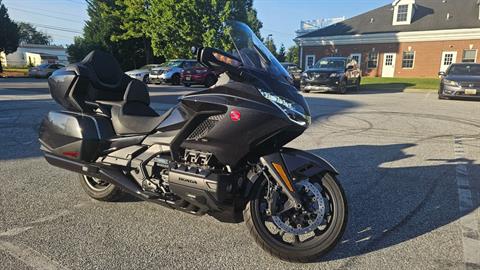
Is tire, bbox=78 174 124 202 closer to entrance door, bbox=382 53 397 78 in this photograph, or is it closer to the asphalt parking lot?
the asphalt parking lot

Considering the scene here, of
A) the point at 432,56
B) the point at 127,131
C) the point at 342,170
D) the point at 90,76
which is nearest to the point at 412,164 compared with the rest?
the point at 342,170

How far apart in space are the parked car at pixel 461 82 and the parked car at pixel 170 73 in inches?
512

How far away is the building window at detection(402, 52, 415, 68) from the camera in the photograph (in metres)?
32.9

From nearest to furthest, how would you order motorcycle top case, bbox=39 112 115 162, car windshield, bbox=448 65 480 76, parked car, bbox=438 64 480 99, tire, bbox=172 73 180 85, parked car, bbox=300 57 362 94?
motorcycle top case, bbox=39 112 115 162
parked car, bbox=438 64 480 99
car windshield, bbox=448 65 480 76
parked car, bbox=300 57 362 94
tire, bbox=172 73 180 85

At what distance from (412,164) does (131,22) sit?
1262 inches

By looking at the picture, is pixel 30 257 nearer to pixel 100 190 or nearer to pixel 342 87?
pixel 100 190

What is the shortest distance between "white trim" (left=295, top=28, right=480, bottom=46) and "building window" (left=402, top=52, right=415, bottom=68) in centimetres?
129

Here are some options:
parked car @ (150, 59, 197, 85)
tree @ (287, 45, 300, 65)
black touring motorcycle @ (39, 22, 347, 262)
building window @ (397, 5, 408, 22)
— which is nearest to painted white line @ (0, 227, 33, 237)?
black touring motorcycle @ (39, 22, 347, 262)

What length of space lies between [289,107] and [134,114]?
1514 mm

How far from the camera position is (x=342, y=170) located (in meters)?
4.62

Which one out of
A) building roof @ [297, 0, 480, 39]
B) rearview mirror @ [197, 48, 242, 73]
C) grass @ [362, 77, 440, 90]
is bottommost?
grass @ [362, 77, 440, 90]

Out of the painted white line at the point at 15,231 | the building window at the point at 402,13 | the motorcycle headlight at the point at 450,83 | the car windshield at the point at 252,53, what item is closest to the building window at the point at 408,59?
the building window at the point at 402,13

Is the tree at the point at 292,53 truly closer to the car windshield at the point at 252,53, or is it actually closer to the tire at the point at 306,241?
the car windshield at the point at 252,53

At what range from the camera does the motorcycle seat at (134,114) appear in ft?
10.1
